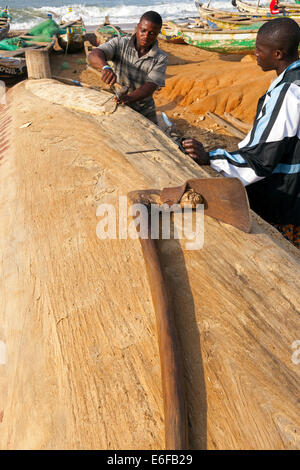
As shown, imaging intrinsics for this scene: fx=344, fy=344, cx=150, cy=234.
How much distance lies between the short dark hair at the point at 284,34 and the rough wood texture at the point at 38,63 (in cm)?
230

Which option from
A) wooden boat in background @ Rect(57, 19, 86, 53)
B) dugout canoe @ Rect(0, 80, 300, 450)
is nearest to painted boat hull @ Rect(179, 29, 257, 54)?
wooden boat in background @ Rect(57, 19, 86, 53)

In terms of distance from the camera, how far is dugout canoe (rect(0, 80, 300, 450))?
0.98 metres

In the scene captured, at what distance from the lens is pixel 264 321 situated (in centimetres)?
119

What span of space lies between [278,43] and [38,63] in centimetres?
246

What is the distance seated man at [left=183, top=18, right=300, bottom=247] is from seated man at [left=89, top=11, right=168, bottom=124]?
51.9 inches

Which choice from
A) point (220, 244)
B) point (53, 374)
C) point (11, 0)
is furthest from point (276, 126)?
A: point (11, 0)

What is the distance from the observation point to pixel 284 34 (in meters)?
1.98

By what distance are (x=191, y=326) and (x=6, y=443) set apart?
658 millimetres

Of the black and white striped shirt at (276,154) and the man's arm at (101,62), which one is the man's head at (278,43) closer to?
the black and white striped shirt at (276,154)

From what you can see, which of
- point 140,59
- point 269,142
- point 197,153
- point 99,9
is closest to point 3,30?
point 140,59

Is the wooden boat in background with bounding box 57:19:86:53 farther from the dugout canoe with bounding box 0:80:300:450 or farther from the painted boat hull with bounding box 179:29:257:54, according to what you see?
the dugout canoe with bounding box 0:80:300:450

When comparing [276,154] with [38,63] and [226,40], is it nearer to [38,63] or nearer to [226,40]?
[38,63]

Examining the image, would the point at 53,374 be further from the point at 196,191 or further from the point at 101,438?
the point at 196,191

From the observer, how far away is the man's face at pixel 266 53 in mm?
2059
